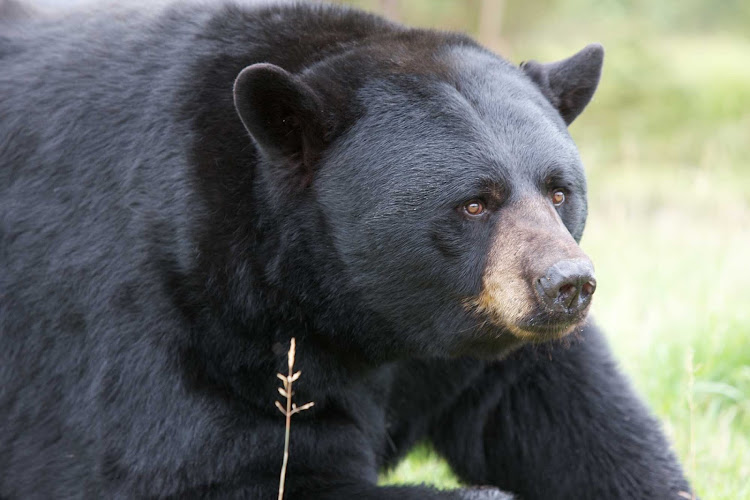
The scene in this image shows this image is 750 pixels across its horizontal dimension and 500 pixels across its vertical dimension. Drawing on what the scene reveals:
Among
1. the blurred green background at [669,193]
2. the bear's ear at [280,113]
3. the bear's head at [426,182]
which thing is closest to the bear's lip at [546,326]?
the bear's head at [426,182]

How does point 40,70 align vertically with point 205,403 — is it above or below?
above

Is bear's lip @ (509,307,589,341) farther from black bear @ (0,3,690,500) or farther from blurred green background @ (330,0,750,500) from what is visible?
blurred green background @ (330,0,750,500)

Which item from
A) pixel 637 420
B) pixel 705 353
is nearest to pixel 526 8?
pixel 705 353

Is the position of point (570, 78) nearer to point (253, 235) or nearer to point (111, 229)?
point (253, 235)

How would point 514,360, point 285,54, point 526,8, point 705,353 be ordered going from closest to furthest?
point 285,54 < point 514,360 < point 705,353 < point 526,8

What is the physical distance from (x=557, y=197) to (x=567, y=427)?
1070 millimetres

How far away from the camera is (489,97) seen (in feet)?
10.9

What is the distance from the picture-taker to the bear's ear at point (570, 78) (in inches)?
144

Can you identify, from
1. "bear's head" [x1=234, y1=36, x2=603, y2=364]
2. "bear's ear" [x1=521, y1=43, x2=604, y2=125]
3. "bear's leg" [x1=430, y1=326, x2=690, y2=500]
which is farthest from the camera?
"bear's leg" [x1=430, y1=326, x2=690, y2=500]

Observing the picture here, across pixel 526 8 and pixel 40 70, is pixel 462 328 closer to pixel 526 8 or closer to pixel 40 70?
pixel 40 70

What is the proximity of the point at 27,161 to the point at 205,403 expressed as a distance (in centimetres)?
110

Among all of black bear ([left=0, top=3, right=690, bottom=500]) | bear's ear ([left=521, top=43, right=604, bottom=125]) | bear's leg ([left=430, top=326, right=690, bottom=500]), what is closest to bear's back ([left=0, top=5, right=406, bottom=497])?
black bear ([left=0, top=3, right=690, bottom=500])

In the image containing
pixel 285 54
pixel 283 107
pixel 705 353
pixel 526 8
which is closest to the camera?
pixel 283 107

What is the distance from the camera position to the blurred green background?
491cm
